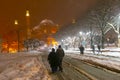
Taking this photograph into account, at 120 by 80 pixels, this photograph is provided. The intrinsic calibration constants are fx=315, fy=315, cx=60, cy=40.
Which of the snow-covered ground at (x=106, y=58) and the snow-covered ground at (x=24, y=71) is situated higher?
the snow-covered ground at (x=106, y=58)

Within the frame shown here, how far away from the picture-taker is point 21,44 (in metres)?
158

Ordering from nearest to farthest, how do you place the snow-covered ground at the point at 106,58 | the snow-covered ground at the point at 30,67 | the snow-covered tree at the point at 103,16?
1. the snow-covered ground at the point at 30,67
2. the snow-covered ground at the point at 106,58
3. the snow-covered tree at the point at 103,16

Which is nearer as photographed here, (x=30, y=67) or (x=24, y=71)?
(x=24, y=71)

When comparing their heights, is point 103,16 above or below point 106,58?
above

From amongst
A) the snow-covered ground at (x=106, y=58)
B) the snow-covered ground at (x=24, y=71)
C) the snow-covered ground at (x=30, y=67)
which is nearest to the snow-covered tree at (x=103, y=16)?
the snow-covered ground at (x=106, y=58)

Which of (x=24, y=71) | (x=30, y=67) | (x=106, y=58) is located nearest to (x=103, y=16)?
(x=106, y=58)

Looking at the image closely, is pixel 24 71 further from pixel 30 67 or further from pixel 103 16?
pixel 103 16

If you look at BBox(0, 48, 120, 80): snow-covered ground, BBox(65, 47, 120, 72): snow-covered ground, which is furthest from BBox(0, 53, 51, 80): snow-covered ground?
BBox(65, 47, 120, 72): snow-covered ground

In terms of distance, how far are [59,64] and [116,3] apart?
209ft

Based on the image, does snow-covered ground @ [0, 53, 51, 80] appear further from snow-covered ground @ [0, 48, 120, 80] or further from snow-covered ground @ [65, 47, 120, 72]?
snow-covered ground @ [65, 47, 120, 72]

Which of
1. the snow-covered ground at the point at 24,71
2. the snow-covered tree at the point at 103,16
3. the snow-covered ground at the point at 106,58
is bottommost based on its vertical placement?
the snow-covered ground at the point at 24,71

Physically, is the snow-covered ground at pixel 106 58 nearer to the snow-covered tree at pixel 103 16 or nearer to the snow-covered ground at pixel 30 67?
the snow-covered ground at pixel 30 67

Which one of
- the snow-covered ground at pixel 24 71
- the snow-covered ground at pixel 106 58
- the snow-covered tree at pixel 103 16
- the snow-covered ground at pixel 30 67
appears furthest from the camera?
the snow-covered tree at pixel 103 16

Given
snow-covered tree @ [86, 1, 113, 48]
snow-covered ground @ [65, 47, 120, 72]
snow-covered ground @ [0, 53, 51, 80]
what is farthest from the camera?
snow-covered tree @ [86, 1, 113, 48]
